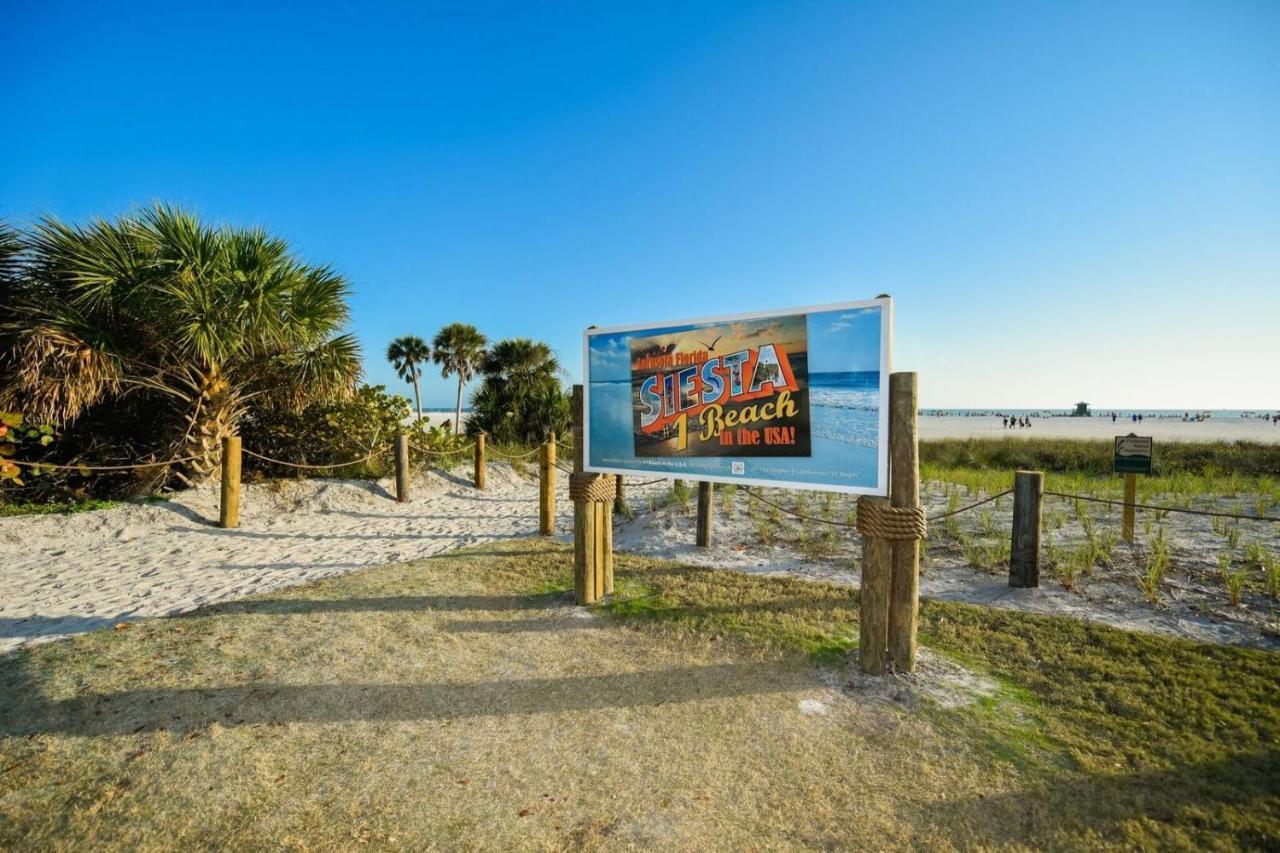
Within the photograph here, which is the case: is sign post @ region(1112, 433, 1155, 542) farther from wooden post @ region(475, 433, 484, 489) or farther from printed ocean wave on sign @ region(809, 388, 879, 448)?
wooden post @ region(475, 433, 484, 489)

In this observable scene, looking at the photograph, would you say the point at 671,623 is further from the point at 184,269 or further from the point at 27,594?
the point at 184,269

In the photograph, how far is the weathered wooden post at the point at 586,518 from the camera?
5020 mm

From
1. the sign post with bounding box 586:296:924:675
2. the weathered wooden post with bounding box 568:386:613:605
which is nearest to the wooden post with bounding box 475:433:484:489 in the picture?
the weathered wooden post with bounding box 568:386:613:605

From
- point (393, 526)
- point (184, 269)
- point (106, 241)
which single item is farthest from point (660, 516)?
point (106, 241)

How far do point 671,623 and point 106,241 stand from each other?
9.87m

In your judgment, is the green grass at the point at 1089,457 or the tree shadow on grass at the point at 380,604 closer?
the tree shadow on grass at the point at 380,604

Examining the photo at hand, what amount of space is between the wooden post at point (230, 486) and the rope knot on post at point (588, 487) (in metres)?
5.89

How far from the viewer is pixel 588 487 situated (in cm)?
500

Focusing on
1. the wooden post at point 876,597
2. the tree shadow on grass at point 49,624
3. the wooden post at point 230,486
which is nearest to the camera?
the wooden post at point 876,597

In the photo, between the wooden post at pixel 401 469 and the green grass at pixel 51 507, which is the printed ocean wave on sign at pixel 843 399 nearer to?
the wooden post at pixel 401 469

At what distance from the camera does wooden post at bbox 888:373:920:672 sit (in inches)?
139

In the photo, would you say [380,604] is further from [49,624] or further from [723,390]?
[723,390]

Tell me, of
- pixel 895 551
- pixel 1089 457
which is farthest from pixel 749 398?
pixel 1089 457

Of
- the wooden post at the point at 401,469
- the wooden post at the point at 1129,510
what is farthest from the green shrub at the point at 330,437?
the wooden post at the point at 1129,510
